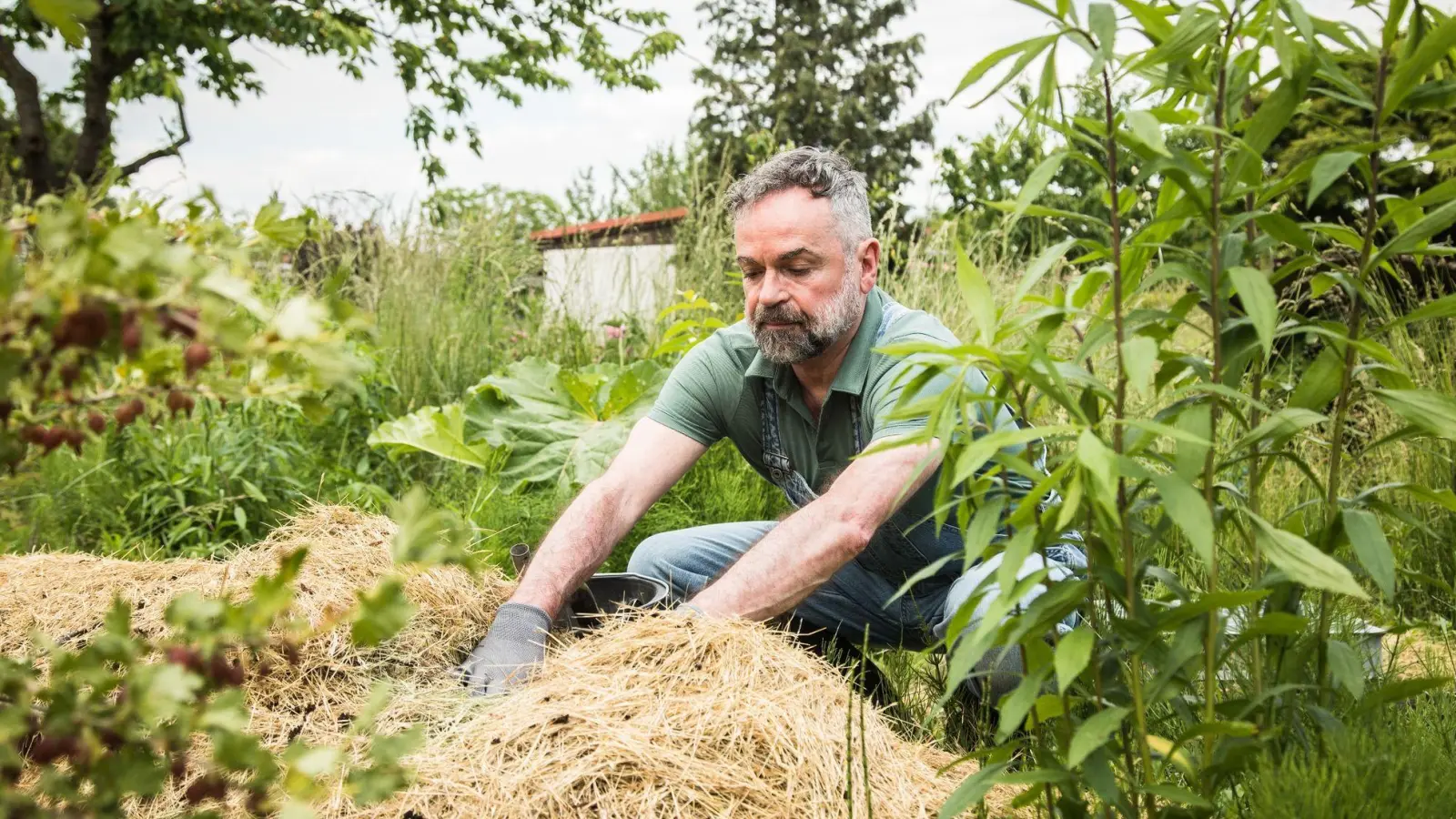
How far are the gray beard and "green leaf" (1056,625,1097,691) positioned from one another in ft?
5.23

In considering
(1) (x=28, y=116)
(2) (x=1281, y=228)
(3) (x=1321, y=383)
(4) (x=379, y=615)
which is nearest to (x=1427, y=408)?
(3) (x=1321, y=383)

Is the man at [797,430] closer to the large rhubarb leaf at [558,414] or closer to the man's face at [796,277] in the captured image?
the man's face at [796,277]

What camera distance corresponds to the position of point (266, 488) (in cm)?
387

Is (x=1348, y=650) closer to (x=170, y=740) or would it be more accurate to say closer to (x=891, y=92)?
(x=170, y=740)

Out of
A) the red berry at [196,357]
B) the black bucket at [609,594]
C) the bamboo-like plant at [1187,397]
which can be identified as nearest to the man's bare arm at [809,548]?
the black bucket at [609,594]

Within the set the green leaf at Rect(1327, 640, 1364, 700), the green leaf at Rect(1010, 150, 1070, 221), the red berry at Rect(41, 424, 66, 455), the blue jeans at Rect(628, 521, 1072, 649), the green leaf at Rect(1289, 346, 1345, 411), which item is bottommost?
the blue jeans at Rect(628, 521, 1072, 649)

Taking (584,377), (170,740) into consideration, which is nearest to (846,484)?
(170,740)

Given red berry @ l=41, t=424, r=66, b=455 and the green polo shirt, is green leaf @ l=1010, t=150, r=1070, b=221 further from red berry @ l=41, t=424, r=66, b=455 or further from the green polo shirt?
the green polo shirt

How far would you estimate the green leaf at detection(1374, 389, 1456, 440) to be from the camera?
117 centimetres

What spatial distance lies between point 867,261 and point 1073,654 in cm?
189

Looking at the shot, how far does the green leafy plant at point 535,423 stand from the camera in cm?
385

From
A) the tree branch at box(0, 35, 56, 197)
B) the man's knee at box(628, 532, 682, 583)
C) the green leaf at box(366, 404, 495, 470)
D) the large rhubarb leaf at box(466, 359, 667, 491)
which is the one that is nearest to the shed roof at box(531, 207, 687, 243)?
the large rhubarb leaf at box(466, 359, 667, 491)

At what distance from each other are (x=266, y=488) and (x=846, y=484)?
2.55 metres

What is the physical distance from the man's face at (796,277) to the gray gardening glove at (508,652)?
36.5 inches
